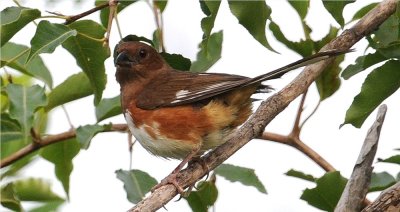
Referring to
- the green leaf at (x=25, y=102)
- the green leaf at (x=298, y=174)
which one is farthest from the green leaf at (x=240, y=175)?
the green leaf at (x=25, y=102)

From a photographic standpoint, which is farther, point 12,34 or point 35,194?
point 35,194

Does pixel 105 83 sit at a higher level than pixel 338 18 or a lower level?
lower

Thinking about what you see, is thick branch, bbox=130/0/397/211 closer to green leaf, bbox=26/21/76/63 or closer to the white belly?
the white belly

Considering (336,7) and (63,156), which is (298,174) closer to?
(336,7)

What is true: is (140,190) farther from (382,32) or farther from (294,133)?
(382,32)

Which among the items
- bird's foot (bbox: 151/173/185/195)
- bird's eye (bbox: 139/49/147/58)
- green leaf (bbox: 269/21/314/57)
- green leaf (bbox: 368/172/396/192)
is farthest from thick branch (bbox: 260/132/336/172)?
bird's eye (bbox: 139/49/147/58)

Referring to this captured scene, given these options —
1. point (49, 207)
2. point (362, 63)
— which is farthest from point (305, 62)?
point (49, 207)

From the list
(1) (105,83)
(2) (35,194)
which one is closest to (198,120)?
(1) (105,83)
